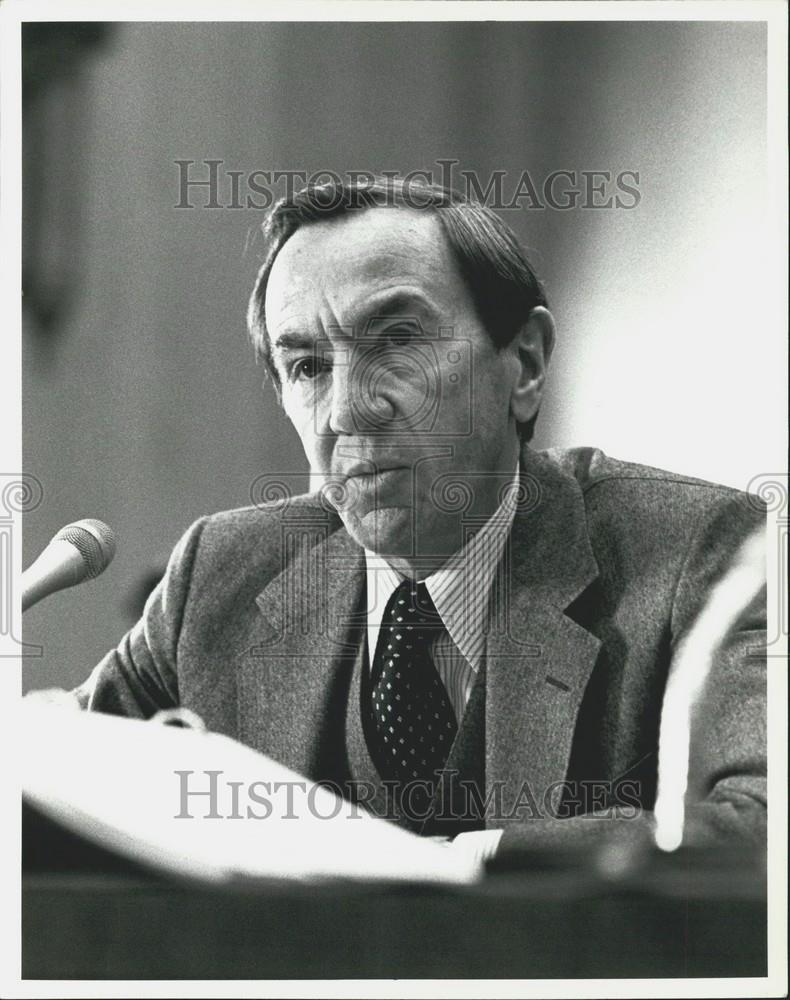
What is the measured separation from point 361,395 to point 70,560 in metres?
0.74

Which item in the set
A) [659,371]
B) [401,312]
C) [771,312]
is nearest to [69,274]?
[401,312]

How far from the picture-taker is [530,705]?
2639mm

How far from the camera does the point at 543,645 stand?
8.73 feet

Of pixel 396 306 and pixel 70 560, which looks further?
pixel 70 560

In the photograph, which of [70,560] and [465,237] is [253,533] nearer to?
[70,560]

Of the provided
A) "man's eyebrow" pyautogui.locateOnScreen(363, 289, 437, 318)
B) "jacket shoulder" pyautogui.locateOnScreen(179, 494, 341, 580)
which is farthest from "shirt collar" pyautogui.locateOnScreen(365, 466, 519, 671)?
"man's eyebrow" pyautogui.locateOnScreen(363, 289, 437, 318)

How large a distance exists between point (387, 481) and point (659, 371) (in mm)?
632

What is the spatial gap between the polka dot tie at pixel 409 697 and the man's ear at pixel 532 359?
0.44 metres

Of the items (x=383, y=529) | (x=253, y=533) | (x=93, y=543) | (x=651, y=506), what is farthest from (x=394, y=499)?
(x=93, y=543)

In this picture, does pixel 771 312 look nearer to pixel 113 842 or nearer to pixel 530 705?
pixel 530 705

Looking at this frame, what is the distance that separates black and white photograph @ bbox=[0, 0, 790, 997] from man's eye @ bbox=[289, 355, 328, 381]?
0.01 metres

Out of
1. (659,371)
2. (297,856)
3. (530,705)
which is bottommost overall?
(297,856)

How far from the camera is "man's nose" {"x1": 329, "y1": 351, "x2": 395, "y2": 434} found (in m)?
2.66

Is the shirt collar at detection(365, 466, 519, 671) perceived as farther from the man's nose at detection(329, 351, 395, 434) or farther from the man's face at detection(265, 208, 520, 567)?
the man's nose at detection(329, 351, 395, 434)
